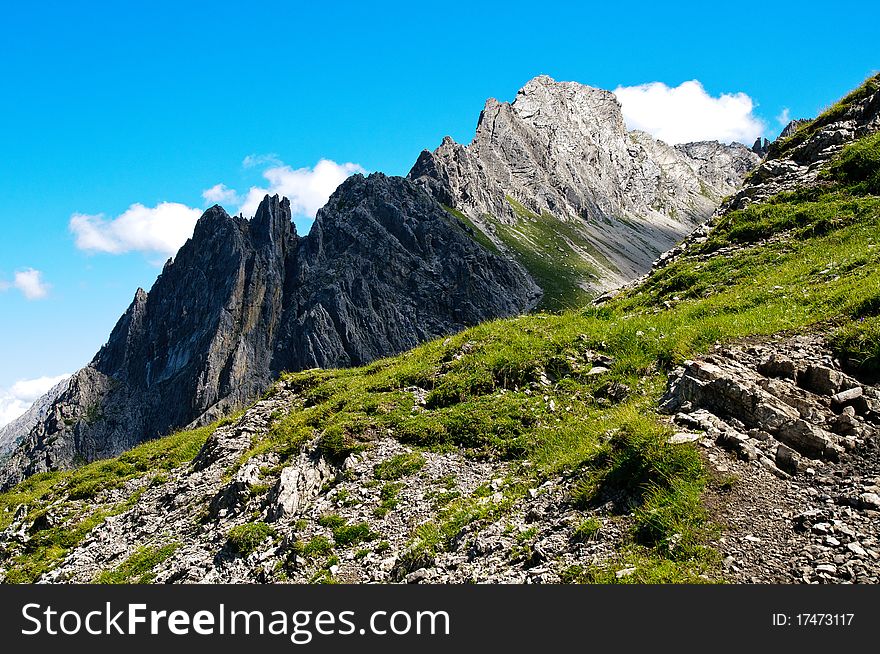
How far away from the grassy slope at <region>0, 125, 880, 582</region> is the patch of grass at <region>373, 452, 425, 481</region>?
3.01 ft

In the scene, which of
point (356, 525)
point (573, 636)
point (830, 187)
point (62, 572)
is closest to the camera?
point (573, 636)

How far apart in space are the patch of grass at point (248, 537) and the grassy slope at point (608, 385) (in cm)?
305

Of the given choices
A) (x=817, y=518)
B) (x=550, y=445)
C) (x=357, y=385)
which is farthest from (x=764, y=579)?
(x=357, y=385)

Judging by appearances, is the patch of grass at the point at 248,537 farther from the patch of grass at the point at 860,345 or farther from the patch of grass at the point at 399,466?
the patch of grass at the point at 860,345

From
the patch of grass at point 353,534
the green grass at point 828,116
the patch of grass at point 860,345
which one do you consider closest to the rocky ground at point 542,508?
the patch of grass at point 353,534

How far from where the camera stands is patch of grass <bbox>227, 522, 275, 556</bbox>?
13030 millimetres

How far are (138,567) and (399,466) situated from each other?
7.39 m

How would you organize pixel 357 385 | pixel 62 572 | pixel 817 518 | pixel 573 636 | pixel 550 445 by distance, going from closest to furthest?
pixel 573 636
pixel 817 518
pixel 550 445
pixel 62 572
pixel 357 385

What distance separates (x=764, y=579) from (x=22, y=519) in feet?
A: 80.7

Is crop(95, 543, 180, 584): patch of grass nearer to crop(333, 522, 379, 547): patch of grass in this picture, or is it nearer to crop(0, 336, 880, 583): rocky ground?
crop(0, 336, 880, 583): rocky ground

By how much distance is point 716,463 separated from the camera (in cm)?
1021

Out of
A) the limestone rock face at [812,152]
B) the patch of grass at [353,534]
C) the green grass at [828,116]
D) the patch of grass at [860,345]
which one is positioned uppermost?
the green grass at [828,116]

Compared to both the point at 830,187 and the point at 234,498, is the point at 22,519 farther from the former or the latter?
the point at 830,187

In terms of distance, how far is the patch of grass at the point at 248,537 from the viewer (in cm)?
→ 1303
